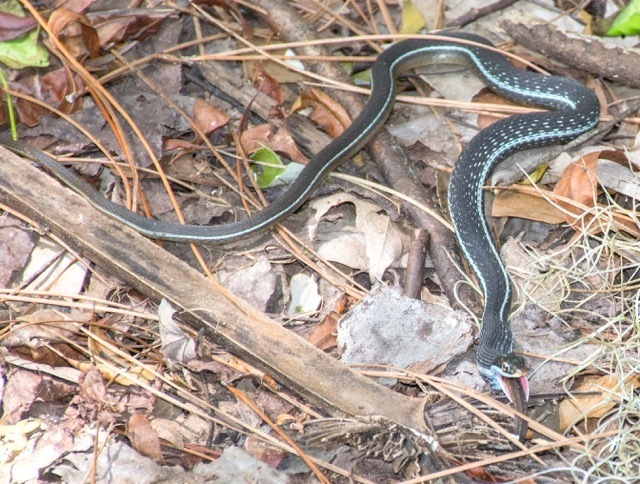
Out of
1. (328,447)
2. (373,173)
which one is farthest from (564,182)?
(328,447)

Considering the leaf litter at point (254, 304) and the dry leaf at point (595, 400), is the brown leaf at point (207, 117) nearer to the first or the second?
the leaf litter at point (254, 304)

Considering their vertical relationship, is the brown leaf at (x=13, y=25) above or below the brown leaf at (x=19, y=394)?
above

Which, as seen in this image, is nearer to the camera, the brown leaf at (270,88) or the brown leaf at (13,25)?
the brown leaf at (13,25)

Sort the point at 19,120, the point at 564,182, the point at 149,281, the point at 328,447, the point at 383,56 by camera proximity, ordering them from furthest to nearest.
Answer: the point at 383,56, the point at 19,120, the point at 564,182, the point at 149,281, the point at 328,447

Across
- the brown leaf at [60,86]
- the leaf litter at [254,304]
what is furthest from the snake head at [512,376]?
Result: the brown leaf at [60,86]

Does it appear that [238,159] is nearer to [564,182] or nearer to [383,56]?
[383,56]

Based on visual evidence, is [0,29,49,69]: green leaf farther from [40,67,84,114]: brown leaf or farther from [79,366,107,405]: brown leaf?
[79,366,107,405]: brown leaf

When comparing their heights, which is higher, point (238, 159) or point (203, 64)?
point (203, 64)

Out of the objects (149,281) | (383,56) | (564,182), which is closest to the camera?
(149,281)
